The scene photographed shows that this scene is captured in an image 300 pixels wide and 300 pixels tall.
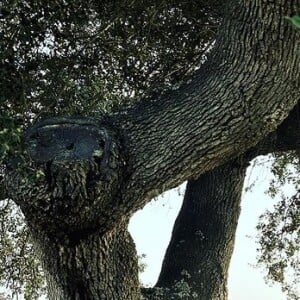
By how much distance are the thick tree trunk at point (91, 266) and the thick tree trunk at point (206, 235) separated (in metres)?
1.17

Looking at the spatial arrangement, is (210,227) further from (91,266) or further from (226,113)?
(226,113)

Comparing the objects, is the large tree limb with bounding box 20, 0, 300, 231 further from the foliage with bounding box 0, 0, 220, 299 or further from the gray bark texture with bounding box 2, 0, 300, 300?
the foliage with bounding box 0, 0, 220, 299

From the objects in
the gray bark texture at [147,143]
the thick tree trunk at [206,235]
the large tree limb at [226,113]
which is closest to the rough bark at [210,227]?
the thick tree trunk at [206,235]

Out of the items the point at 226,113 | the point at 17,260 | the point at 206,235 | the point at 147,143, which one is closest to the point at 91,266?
the point at 147,143

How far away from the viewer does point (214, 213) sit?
643 centimetres

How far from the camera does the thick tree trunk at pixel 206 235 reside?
19.8 ft

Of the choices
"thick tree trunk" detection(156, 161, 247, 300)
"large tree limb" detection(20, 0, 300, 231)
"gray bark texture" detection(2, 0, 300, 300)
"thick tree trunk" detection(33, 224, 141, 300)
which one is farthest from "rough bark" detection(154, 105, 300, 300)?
"large tree limb" detection(20, 0, 300, 231)

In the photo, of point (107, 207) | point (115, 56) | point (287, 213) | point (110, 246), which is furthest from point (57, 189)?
point (287, 213)

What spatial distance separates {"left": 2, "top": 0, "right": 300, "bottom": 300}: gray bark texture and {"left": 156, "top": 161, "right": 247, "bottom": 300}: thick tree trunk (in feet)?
4.85

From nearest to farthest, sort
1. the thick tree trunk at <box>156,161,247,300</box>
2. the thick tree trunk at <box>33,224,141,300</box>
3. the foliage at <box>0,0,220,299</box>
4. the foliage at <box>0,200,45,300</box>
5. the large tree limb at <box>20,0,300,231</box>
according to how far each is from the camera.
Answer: the large tree limb at <box>20,0,300,231</box> → the thick tree trunk at <box>33,224,141,300</box> → the foliage at <box>0,0,220,299</box> → the thick tree trunk at <box>156,161,247,300</box> → the foliage at <box>0,200,45,300</box>

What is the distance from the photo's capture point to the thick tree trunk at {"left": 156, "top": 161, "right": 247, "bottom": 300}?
604 centimetres

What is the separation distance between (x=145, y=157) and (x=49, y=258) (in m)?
1.09

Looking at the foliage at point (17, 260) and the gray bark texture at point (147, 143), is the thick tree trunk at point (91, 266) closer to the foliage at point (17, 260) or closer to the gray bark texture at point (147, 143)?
the gray bark texture at point (147, 143)

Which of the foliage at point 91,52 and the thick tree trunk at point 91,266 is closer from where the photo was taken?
the thick tree trunk at point 91,266
